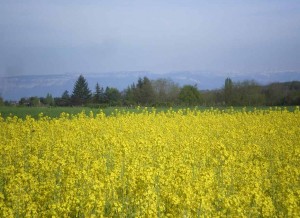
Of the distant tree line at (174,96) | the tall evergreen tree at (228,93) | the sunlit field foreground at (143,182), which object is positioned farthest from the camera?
the tall evergreen tree at (228,93)

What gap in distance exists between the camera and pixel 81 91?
76750mm

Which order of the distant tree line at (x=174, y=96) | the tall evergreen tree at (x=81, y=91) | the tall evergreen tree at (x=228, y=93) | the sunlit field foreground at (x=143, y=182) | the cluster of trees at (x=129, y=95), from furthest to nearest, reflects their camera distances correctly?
1. the tall evergreen tree at (x=81, y=91)
2. the cluster of trees at (x=129, y=95)
3. the tall evergreen tree at (x=228, y=93)
4. the distant tree line at (x=174, y=96)
5. the sunlit field foreground at (x=143, y=182)

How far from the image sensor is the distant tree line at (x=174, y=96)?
171 feet

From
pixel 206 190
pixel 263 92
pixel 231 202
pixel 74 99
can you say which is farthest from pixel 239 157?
pixel 74 99

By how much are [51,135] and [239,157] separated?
24.9ft

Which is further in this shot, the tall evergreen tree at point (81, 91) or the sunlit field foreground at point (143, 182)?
the tall evergreen tree at point (81, 91)

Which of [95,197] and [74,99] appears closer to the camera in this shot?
[95,197]

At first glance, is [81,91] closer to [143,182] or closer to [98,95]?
[98,95]

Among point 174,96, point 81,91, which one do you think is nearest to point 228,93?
point 174,96

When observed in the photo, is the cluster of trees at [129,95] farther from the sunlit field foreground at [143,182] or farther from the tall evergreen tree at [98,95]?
the sunlit field foreground at [143,182]

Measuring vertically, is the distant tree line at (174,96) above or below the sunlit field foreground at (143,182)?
above

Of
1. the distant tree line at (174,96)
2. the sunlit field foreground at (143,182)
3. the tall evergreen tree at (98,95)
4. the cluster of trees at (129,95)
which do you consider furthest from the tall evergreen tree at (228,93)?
the sunlit field foreground at (143,182)

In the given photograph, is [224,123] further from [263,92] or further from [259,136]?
[263,92]

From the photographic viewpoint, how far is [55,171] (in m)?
9.17
